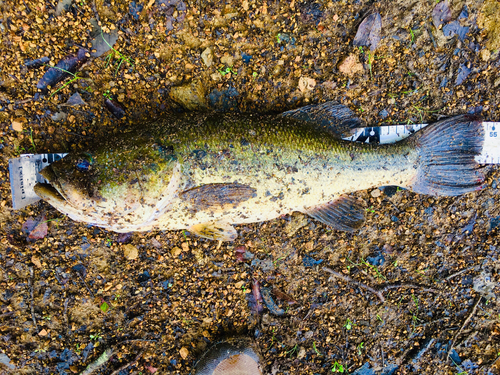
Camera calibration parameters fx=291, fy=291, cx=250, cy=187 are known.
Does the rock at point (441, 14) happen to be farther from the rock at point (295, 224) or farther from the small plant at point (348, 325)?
the small plant at point (348, 325)

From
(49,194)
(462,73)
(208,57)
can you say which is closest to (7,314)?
(49,194)

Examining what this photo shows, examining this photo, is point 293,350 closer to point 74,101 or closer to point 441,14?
point 74,101

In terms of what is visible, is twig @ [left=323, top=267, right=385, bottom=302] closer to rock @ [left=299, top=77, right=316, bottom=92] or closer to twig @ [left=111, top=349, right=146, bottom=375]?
rock @ [left=299, top=77, right=316, bottom=92]

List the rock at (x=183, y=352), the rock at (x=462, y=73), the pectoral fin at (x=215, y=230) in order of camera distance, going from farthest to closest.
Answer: the rock at (x=183, y=352) → the rock at (x=462, y=73) → the pectoral fin at (x=215, y=230)

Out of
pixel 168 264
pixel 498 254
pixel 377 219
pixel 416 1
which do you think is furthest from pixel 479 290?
pixel 168 264

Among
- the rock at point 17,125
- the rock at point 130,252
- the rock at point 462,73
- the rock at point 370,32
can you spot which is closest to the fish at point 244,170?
the rock at point 462,73

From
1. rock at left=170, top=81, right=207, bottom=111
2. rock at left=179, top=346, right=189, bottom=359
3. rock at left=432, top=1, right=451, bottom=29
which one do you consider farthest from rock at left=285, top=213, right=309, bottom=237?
rock at left=432, top=1, right=451, bottom=29
